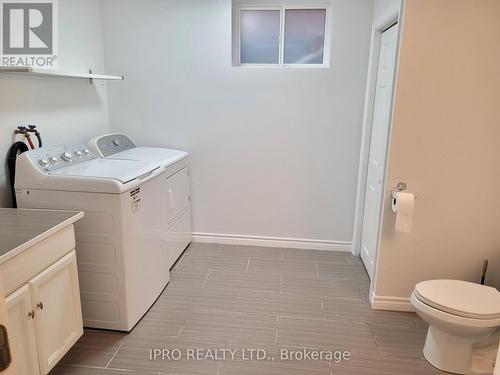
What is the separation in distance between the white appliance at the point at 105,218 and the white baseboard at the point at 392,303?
5.17 feet

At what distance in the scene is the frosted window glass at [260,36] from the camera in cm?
334

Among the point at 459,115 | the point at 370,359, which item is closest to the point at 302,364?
the point at 370,359

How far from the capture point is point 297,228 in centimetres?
356

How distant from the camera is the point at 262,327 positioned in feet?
7.86

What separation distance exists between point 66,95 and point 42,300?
5.56ft

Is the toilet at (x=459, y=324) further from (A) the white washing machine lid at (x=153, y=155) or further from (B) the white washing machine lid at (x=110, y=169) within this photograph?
(A) the white washing machine lid at (x=153, y=155)

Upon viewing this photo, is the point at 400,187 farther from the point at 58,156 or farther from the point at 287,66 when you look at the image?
the point at 58,156

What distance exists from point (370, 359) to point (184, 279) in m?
1.50

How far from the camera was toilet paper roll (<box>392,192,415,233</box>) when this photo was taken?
2.29m

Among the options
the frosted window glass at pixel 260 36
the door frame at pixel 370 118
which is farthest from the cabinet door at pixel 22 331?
→ the frosted window glass at pixel 260 36

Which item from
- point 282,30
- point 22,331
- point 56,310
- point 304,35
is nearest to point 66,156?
point 56,310

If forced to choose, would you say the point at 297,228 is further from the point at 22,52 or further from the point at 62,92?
the point at 22,52

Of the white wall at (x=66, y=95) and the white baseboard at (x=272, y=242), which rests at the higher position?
the white wall at (x=66, y=95)

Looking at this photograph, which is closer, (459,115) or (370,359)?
(370,359)
